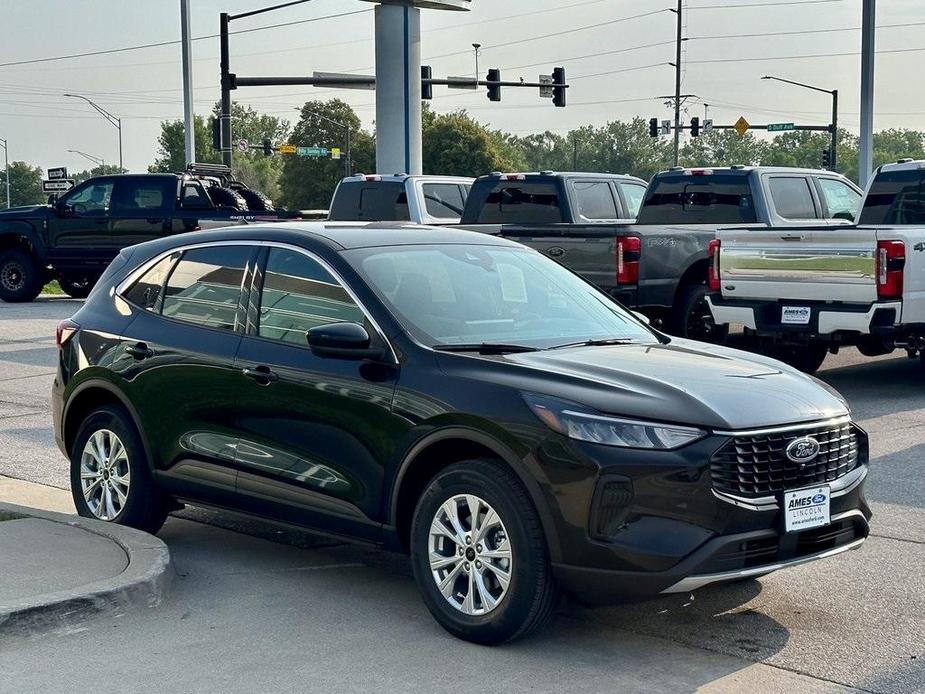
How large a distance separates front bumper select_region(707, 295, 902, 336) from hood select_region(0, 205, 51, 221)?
16.1 meters

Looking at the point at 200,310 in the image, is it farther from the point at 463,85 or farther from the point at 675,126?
the point at 675,126

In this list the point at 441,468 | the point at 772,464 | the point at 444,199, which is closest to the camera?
the point at 772,464

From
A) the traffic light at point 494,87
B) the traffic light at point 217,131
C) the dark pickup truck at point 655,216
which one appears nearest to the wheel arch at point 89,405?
the dark pickup truck at point 655,216

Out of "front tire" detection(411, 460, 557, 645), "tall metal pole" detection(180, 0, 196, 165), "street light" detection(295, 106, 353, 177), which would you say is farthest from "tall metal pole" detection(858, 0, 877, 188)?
"street light" detection(295, 106, 353, 177)

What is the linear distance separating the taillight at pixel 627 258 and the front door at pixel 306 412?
779 cm

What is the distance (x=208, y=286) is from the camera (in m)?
7.04

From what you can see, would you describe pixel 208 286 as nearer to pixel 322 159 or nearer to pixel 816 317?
pixel 816 317

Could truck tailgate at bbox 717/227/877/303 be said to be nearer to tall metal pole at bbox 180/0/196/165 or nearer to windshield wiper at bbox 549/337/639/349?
windshield wiper at bbox 549/337/639/349

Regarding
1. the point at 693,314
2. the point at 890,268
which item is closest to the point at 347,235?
the point at 890,268

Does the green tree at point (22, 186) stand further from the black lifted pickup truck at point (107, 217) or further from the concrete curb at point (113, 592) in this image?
the concrete curb at point (113, 592)

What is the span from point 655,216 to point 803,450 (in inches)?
462

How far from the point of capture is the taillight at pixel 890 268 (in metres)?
12.0

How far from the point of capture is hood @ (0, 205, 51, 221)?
25734 millimetres

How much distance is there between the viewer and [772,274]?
1293 cm
